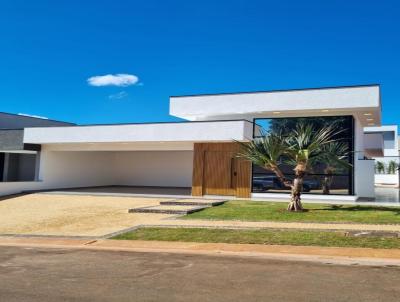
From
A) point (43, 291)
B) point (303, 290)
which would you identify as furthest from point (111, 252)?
Answer: point (303, 290)

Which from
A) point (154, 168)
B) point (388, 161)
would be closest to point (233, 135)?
point (154, 168)

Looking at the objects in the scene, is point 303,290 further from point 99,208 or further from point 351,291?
point 99,208

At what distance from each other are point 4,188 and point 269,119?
15.6 m

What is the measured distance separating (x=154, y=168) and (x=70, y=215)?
16.0 metres

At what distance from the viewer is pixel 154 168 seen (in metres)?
32.3

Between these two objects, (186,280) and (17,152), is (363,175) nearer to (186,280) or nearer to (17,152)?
(186,280)

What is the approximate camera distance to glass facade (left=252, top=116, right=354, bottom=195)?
65.8 ft

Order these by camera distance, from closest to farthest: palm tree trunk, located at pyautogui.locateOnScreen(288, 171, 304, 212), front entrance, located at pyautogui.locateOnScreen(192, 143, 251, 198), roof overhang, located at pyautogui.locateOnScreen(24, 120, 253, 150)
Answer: palm tree trunk, located at pyautogui.locateOnScreen(288, 171, 304, 212)
roof overhang, located at pyautogui.locateOnScreen(24, 120, 253, 150)
front entrance, located at pyautogui.locateOnScreen(192, 143, 251, 198)

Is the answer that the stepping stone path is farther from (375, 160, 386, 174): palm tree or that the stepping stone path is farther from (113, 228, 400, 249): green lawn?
(375, 160, 386, 174): palm tree

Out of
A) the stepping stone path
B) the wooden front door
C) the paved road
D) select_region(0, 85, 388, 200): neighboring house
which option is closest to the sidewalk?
the paved road

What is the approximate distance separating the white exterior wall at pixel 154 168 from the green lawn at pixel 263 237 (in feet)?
61.7

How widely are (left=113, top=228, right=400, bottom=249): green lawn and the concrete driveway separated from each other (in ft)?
5.69

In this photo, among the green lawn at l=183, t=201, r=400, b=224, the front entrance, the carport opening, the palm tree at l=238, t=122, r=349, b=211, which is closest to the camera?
the green lawn at l=183, t=201, r=400, b=224

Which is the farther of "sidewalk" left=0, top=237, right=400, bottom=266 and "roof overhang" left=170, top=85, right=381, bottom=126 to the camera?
"roof overhang" left=170, top=85, right=381, bottom=126
